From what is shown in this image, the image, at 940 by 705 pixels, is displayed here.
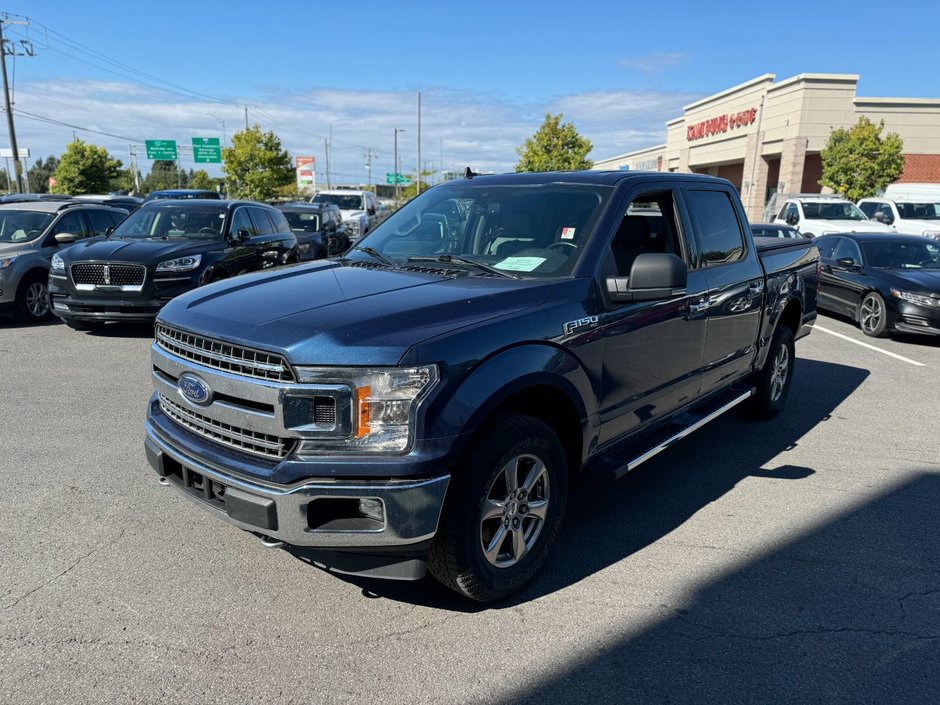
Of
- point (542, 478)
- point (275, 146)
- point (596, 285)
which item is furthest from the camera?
point (275, 146)

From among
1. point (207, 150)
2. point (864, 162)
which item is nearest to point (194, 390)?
point (864, 162)

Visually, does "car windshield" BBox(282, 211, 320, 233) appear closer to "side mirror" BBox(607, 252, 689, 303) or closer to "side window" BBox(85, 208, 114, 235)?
"side window" BBox(85, 208, 114, 235)

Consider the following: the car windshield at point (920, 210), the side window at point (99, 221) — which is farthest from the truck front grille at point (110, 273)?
the car windshield at point (920, 210)

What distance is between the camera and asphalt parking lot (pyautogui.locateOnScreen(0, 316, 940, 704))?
269 cm

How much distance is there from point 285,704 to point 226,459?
1.00 metres

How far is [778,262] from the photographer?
5.79m

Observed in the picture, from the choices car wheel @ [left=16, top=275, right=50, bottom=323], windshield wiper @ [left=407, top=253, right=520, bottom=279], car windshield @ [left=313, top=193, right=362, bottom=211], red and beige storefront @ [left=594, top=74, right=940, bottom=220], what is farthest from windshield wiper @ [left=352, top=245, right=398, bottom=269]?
red and beige storefront @ [left=594, top=74, right=940, bottom=220]

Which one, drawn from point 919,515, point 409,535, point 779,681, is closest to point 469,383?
point 409,535

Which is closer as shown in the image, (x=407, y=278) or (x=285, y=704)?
(x=285, y=704)

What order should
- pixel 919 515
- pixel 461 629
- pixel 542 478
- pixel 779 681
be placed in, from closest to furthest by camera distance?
1. pixel 779 681
2. pixel 461 629
3. pixel 542 478
4. pixel 919 515

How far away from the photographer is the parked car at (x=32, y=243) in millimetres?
9875

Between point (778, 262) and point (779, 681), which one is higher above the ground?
point (778, 262)

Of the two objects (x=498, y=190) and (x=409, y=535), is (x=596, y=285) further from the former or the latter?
(x=409, y=535)

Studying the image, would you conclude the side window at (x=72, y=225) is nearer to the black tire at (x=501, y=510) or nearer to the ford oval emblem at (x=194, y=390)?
the ford oval emblem at (x=194, y=390)
